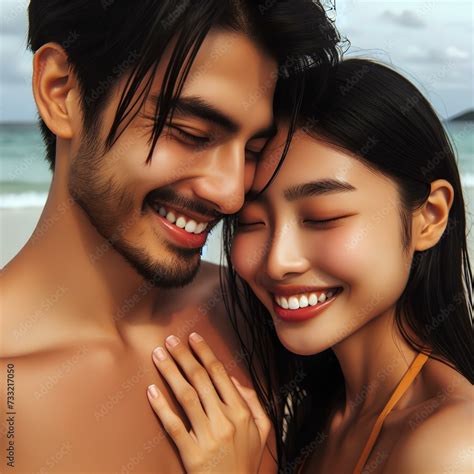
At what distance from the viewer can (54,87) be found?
6.87ft

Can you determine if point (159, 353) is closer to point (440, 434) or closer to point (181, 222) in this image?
point (181, 222)

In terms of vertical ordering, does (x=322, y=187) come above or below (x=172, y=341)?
above

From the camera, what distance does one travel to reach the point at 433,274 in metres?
2.09

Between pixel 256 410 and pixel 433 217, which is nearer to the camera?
pixel 433 217

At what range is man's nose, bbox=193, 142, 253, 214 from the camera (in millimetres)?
1950

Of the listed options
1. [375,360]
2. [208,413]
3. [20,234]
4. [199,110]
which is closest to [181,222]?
[199,110]

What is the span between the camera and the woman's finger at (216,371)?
7.03ft

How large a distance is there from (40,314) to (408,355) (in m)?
→ 1.04

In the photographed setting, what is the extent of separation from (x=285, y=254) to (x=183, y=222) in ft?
1.15

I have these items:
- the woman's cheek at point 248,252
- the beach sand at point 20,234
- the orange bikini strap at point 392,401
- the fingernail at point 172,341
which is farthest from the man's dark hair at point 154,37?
the beach sand at point 20,234

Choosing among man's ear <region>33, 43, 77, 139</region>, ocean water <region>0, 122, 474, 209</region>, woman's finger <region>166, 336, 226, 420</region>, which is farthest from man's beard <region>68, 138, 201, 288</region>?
ocean water <region>0, 122, 474, 209</region>

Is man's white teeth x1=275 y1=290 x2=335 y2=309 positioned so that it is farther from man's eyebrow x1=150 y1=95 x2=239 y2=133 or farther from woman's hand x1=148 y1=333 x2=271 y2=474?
man's eyebrow x1=150 y1=95 x2=239 y2=133

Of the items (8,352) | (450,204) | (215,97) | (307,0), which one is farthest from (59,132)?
(450,204)

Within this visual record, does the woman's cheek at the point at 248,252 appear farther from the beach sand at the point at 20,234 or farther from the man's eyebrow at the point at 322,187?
the beach sand at the point at 20,234
